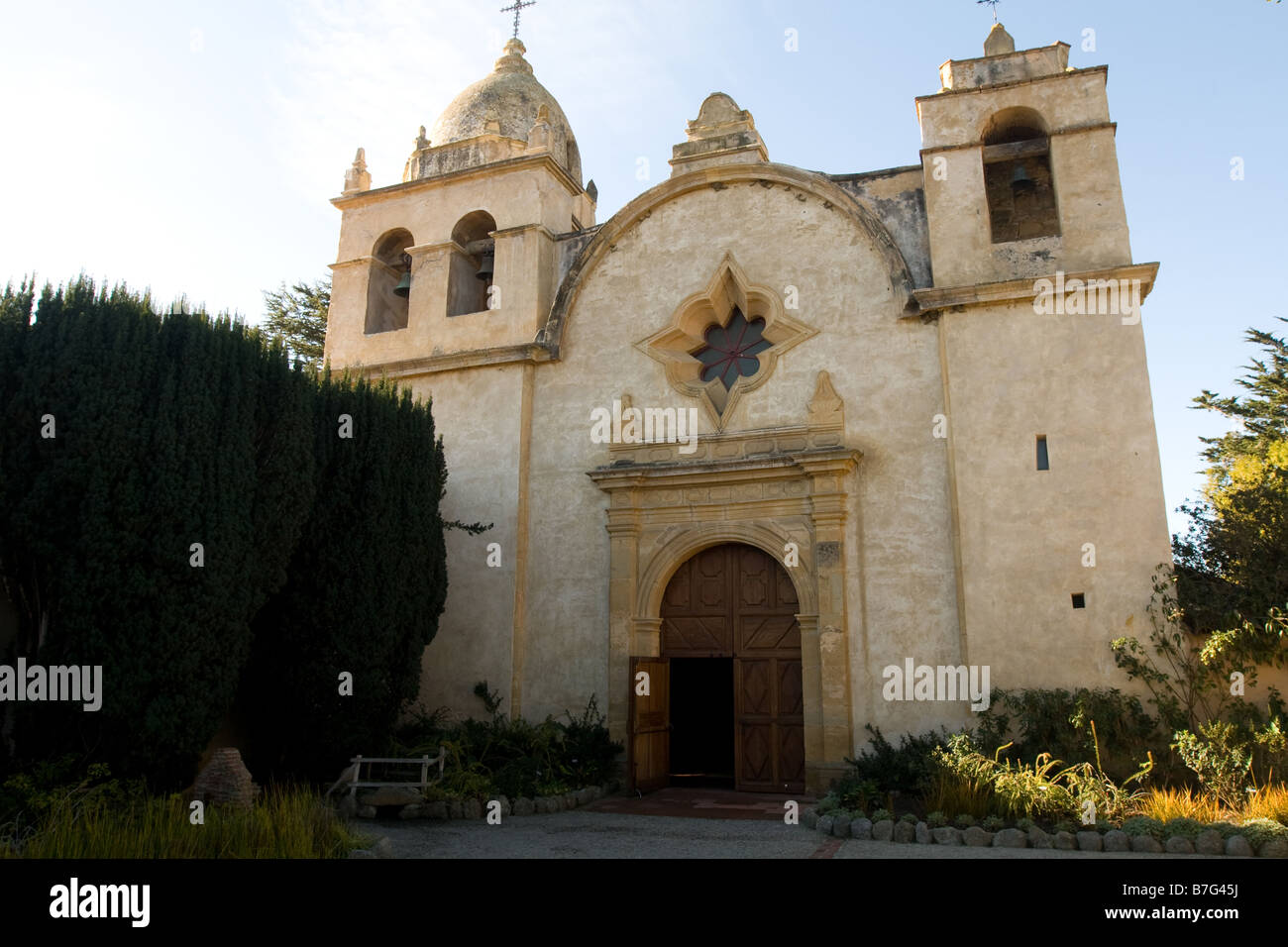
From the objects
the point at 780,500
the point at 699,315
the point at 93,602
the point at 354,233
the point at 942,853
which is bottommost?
the point at 942,853

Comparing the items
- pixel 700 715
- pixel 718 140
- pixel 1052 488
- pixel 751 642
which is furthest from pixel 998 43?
pixel 700 715

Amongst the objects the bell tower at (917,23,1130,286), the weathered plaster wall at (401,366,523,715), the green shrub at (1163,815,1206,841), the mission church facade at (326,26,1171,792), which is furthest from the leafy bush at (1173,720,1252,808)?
the weathered plaster wall at (401,366,523,715)

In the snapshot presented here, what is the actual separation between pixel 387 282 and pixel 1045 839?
12.9 metres

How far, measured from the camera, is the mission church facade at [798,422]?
10.8m

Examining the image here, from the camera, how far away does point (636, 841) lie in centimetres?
864

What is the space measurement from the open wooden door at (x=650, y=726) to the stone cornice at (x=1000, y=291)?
18.2 feet

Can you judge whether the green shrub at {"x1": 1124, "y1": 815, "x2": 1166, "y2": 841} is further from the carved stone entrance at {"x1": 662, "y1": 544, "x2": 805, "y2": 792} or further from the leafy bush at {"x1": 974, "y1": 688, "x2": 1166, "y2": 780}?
the carved stone entrance at {"x1": 662, "y1": 544, "x2": 805, "y2": 792}

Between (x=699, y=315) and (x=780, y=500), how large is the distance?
3088 millimetres

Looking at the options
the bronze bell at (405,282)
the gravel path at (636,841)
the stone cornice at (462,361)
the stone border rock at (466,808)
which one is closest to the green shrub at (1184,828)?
the gravel path at (636,841)

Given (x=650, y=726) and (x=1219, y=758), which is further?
(x=650, y=726)

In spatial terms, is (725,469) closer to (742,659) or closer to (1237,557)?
(742,659)
